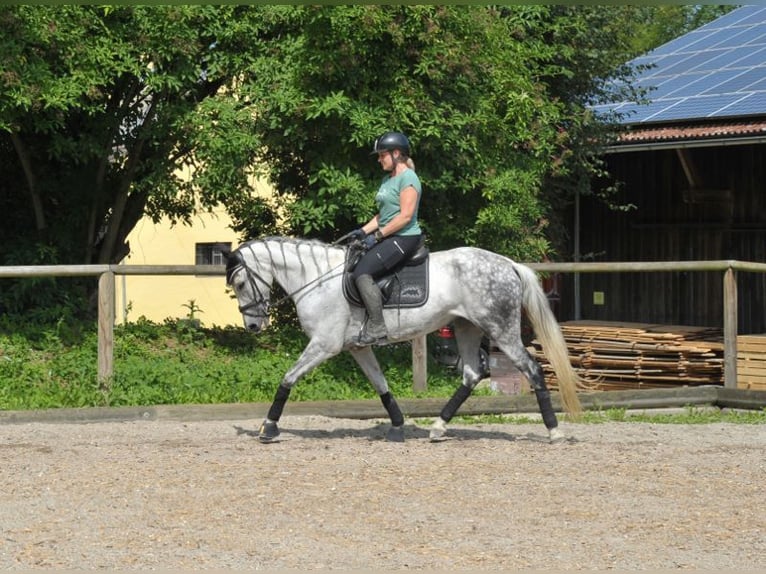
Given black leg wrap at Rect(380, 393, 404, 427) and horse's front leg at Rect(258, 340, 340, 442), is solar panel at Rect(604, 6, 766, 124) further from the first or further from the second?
horse's front leg at Rect(258, 340, 340, 442)

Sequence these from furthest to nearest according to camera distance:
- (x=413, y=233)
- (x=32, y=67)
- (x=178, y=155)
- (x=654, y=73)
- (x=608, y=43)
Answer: (x=654, y=73) < (x=608, y=43) < (x=178, y=155) < (x=32, y=67) < (x=413, y=233)

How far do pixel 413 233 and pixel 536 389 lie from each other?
1.60 m

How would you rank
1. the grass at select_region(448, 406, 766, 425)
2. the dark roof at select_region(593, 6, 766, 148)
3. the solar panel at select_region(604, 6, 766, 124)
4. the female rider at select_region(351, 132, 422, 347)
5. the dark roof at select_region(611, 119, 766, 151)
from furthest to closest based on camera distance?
1. the solar panel at select_region(604, 6, 766, 124)
2. the dark roof at select_region(593, 6, 766, 148)
3. the dark roof at select_region(611, 119, 766, 151)
4. the grass at select_region(448, 406, 766, 425)
5. the female rider at select_region(351, 132, 422, 347)

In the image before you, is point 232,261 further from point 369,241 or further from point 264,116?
point 264,116

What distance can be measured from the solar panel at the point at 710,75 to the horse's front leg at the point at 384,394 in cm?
982

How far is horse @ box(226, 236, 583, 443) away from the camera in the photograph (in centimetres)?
980

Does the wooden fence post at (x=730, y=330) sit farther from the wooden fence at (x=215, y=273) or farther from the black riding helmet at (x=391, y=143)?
the black riding helmet at (x=391, y=143)

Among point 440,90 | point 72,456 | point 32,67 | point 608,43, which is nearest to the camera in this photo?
point 72,456

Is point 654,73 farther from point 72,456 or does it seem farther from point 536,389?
point 72,456

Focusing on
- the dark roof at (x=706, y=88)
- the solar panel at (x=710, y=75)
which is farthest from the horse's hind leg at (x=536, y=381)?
the solar panel at (x=710, y=75)

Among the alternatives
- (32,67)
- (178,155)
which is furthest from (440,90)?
(32,67)

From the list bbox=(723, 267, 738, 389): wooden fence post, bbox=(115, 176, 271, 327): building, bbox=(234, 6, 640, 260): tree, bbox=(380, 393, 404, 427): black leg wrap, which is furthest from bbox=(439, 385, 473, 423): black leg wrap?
bbox=(115, 176, 271, 327): building

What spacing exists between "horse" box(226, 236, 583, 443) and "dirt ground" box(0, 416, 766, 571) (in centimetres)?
46

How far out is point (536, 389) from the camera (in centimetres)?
988
